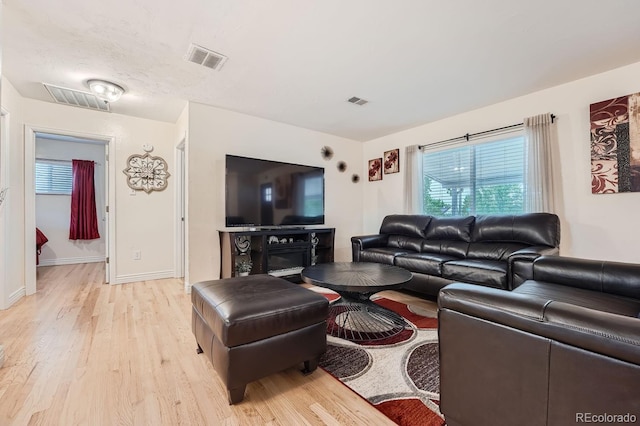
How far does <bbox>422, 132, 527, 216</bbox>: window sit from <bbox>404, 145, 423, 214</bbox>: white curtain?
0.11m

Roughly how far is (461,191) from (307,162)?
2286mm

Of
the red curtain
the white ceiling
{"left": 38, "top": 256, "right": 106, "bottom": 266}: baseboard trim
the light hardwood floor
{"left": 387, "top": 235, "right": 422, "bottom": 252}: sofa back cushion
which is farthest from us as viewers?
the red curtain

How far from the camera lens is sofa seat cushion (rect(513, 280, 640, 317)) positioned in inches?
55.1

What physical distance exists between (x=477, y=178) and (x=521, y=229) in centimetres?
101

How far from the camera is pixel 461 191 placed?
12.4ft

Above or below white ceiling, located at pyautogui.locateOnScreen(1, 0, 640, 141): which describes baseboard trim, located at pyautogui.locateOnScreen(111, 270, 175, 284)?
below

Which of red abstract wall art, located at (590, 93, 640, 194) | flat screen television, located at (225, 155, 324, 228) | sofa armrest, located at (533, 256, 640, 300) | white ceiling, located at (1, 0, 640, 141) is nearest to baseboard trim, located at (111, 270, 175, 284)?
flat screen television, located at (225, 155, 324, 228)

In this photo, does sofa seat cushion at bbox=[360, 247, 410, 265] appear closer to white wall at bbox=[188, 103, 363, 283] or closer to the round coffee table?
the round coffee table

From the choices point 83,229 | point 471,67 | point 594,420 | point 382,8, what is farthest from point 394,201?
point 83,229

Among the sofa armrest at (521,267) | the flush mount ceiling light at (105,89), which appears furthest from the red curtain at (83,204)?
the sofa armrest at (521,267)

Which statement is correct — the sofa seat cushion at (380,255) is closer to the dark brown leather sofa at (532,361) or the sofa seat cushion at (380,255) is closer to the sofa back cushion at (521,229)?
the sofa back cushion at (521,229)

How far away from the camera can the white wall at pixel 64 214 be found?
5.14 metres

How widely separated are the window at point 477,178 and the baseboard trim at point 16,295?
5035 mm

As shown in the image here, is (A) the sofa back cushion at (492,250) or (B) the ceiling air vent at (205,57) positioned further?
(A) the sofa back cushion at (492,250)
